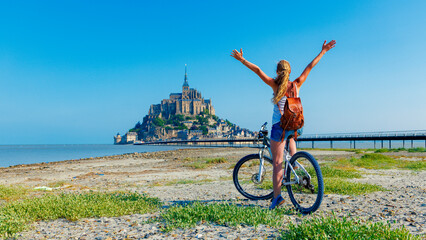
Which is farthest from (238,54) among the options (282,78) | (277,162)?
(277,162)

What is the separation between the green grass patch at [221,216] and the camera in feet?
13.5

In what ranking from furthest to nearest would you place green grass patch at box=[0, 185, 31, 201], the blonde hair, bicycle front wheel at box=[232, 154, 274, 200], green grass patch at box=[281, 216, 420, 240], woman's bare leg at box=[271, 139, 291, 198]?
green grass patch at box=[0, 185, 31, 201]
bicycle front wheel at box=[232, 154, 274, 200]
woman's bare leg at box=[271, 139, 291, 198]
the blonde hair
green grass patch at box=[281, 216, 420, 240]

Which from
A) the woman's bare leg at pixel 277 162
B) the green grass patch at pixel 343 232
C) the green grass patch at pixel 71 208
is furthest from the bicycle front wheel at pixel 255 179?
the green grass patch at pixel 343 232

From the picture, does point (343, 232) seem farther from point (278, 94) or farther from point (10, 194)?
point (10, 194)

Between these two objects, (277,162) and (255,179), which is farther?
(255,179)

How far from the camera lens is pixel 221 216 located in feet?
14.3

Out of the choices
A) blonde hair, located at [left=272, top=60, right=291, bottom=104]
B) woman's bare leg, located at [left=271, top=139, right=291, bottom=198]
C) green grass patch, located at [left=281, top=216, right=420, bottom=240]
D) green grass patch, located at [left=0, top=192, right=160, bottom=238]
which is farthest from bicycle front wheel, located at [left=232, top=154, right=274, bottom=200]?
green grass patch, located at [left=281, top=216, right=420, bottom=240]

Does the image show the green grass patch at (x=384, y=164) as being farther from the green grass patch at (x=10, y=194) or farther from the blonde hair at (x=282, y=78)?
the green grass patch at (x=10, y=194)

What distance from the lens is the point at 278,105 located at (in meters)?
4.86

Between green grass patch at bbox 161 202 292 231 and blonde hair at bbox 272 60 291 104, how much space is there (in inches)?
70.5

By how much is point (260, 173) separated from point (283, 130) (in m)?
1.46

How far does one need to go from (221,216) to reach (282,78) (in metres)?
2.39

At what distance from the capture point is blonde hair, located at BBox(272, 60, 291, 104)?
4.75m

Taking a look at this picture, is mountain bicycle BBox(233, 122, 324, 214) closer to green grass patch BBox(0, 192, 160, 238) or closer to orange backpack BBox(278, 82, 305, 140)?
orange backpack BBox(278, 82, 305, 140)
